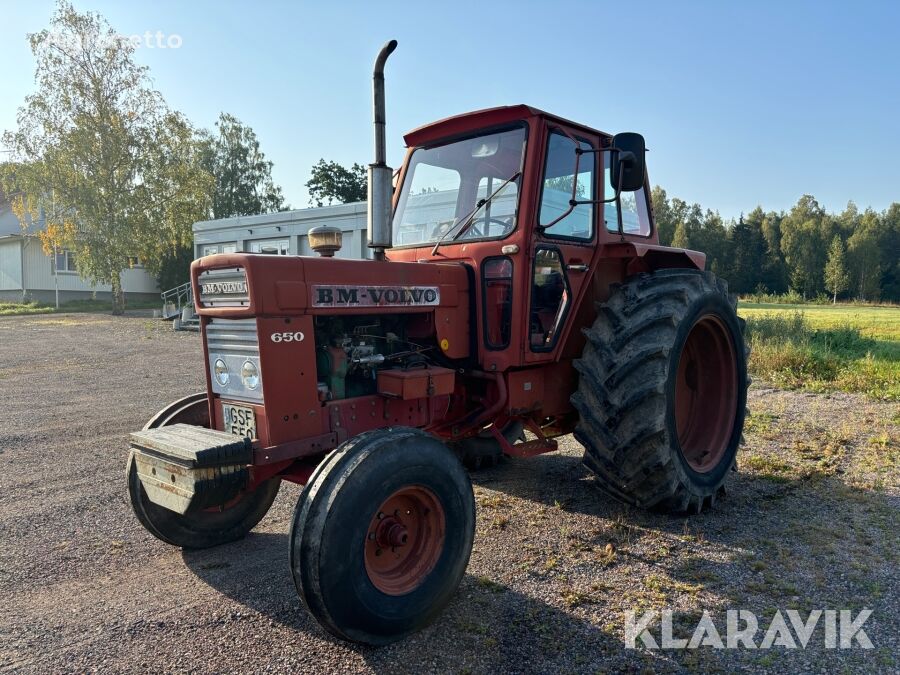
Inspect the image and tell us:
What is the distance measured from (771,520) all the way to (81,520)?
4547mm

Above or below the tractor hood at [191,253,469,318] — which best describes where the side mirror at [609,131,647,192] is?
above

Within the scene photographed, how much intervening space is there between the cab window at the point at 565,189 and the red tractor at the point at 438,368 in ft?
0.05

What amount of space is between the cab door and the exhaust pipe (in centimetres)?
102

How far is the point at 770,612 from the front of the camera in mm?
3023

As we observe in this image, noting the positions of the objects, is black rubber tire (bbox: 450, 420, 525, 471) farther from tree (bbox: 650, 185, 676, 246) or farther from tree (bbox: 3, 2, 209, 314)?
tree (bbox: 650, 185, 676, 246)

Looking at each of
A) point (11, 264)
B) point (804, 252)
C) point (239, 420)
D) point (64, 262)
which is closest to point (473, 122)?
point (239, 420)

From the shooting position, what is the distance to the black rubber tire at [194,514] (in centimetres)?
358

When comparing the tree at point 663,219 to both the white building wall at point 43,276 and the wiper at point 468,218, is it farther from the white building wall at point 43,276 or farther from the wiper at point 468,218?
the wiper at point 468,218

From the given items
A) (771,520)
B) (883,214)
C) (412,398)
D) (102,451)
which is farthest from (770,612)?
(883,214)

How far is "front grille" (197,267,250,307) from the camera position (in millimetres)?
3145

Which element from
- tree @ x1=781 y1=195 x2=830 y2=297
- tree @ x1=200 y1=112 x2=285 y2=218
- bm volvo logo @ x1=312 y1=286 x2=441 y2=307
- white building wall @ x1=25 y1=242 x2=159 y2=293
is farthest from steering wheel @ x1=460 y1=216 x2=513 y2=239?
tree @ x1=781 y1=195 x2=830 y2=297

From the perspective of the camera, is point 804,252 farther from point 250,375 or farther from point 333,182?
point 250,375

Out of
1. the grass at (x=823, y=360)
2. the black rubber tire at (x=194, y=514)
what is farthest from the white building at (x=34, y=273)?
the black rubber tire at (x=194, y=514)

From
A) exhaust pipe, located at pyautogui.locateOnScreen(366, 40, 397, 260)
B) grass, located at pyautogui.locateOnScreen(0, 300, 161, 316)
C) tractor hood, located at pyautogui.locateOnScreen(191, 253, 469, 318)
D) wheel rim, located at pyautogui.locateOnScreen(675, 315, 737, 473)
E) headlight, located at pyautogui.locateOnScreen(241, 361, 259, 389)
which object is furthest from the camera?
grass, located at pyautogui.locateOnScreen(0, 300, 161, 316)
